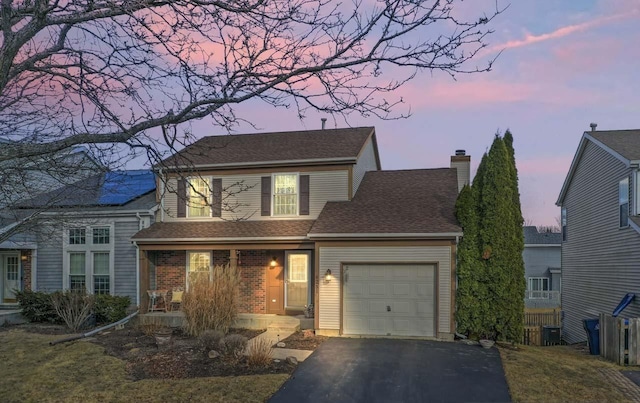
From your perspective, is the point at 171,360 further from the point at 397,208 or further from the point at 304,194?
the point at 397,208

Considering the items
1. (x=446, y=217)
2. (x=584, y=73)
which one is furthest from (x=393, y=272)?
(x=584, y=73)

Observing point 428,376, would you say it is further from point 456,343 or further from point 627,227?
point 627,227

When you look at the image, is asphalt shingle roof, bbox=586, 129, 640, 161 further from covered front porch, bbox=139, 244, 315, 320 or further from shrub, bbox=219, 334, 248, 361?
shrub, bbox=219, 334, 248, 361

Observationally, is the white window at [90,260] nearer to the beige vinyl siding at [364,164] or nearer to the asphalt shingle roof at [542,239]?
the beige vinyl siding at [364,164]

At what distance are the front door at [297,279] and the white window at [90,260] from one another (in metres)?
6.26

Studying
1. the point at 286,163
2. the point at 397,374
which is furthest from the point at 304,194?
the point at 397,374

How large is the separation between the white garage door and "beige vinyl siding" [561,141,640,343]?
A: 19.1 ft

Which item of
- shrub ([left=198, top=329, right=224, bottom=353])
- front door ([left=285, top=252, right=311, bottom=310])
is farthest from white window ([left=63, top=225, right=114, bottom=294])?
shrub ([left=198, top=329, right=224, bottom=353])

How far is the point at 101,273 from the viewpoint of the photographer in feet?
55.8

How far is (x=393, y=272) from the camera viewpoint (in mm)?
13242

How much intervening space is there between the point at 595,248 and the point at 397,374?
35.4 feet

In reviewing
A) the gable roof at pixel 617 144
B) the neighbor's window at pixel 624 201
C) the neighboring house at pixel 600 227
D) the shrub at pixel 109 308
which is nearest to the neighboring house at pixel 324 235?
the shrub at pixel 109 308

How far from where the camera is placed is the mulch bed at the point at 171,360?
9305 millimetres

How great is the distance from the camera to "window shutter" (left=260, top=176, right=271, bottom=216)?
1625 cm
